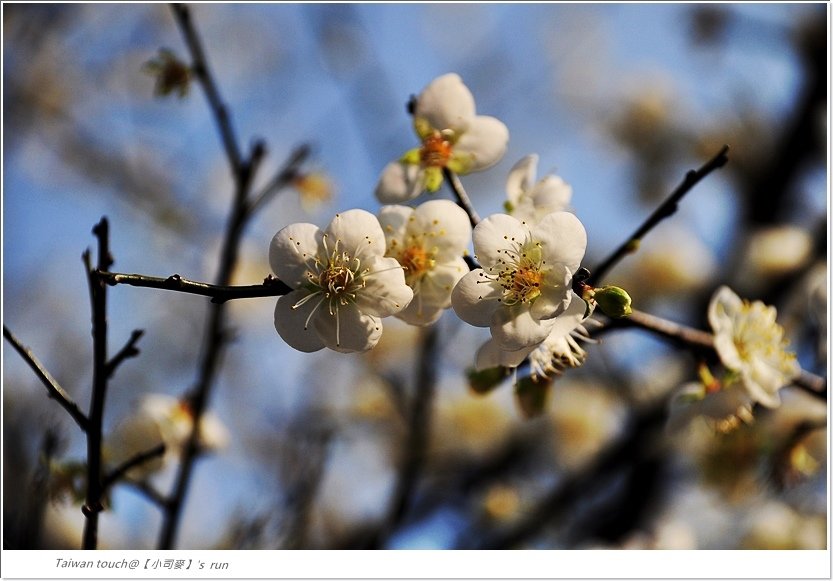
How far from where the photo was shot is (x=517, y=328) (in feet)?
2.79

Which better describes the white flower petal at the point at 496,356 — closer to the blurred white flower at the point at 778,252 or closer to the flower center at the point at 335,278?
the flower center at the point at 335,278

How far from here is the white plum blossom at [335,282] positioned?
0.88 meters

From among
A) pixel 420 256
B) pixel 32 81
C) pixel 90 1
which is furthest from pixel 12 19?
pixel 420 256

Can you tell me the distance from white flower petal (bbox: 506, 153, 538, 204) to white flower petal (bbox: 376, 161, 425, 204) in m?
0.14

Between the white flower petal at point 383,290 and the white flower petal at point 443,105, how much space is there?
12.1 inches

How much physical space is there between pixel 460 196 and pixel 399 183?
109mm

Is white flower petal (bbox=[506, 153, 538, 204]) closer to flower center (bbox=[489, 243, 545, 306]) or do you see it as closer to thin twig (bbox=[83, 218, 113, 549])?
flower center (bbox=[489, 243, 545, 306])

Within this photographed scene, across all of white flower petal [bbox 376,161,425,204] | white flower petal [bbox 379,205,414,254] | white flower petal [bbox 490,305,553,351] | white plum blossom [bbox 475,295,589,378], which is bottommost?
white plum blossom [bbox 475,295,589,378]

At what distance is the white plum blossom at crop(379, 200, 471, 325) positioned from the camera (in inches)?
37.7

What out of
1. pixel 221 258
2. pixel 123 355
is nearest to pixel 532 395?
pixel 123 355

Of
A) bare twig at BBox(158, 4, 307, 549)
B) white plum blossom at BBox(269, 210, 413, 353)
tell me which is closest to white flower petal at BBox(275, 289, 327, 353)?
white plum blossom at BBox(269, 210, 413, 353)

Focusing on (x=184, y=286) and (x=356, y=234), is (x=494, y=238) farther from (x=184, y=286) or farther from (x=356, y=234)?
(x=184, y=286)

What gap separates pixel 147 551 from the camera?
130cm

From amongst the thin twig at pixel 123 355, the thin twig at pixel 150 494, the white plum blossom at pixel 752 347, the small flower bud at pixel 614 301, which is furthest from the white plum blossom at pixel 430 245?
the thin twig at pixel 150 494
